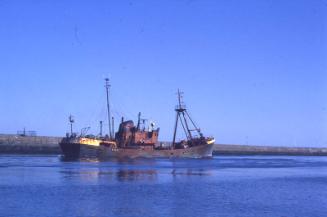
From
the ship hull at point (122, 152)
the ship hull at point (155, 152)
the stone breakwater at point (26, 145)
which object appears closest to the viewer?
the ship hull at point (122, 152)

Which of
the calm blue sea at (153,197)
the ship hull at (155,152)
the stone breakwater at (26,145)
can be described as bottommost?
the calm blue sea at (153,197)

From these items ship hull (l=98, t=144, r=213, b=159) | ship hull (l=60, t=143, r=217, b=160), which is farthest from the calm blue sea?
ship hull (l=98, t=144, r=213, b=159)

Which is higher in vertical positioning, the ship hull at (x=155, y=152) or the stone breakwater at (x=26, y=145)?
the stone breakwater at (x=26, y=145)

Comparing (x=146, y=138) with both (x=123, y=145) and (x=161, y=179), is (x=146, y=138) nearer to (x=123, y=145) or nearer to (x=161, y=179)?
(x=123, y=145)

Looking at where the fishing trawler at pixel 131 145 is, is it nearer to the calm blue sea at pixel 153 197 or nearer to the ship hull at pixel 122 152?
the ship hull at pixel 122 152

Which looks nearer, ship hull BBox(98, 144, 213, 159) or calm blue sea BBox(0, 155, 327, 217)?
calm blue sea BBox(0, 155, 327, 217)

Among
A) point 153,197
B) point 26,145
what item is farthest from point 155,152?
point 153,197

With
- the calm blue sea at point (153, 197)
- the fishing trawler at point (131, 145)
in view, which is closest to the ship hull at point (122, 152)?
the fishing trawler at point (131, 145)

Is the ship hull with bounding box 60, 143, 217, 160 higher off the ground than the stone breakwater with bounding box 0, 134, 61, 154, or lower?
lower

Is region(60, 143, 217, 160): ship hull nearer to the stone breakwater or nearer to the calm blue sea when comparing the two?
the stone breakwater

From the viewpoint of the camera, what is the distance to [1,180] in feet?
166

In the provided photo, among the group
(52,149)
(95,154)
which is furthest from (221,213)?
(52,149)

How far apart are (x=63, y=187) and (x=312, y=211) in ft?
64.8

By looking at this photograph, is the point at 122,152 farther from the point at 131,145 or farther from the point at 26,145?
the point at 26,145
